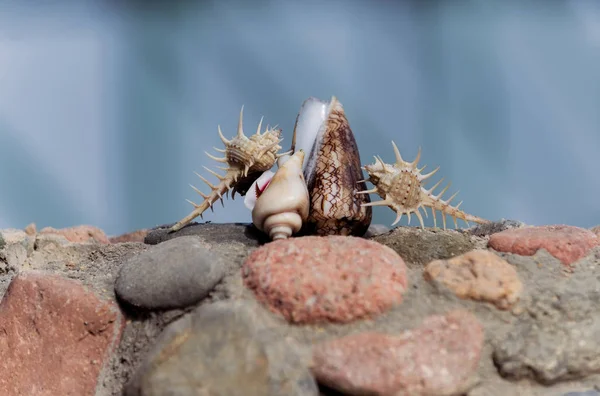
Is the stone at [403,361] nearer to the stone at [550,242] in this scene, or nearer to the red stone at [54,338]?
the stone at [550,242]

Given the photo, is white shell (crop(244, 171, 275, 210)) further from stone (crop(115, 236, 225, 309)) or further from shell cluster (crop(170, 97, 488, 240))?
stone (crop(115, 236, 225, 309))

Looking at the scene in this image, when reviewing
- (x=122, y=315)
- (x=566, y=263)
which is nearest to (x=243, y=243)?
(x=122, y=315)

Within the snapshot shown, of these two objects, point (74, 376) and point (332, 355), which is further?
point (74, 376)

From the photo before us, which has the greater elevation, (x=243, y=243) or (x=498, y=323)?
(x=243, y=243)

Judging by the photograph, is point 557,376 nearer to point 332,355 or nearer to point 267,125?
point 332,355

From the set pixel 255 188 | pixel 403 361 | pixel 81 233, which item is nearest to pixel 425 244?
pixel 403 361

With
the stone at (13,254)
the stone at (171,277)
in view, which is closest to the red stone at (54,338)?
the stone at (171,277)
